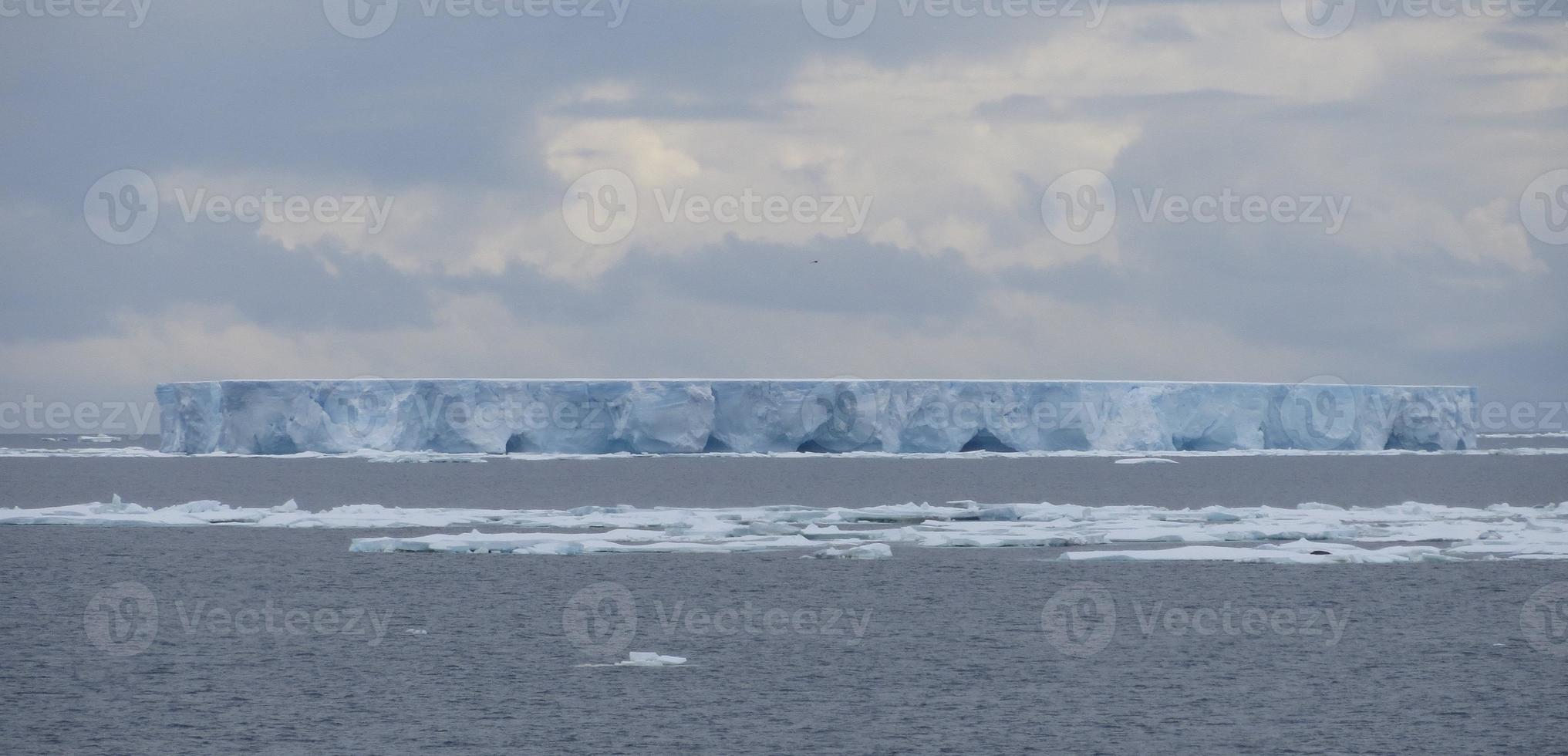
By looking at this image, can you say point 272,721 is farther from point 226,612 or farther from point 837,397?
point 837,397

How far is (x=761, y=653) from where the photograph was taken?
9664 millimetres

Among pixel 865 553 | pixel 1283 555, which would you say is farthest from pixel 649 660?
pixel 1283 555

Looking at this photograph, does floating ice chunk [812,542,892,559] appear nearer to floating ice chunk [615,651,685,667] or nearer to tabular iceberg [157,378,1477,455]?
floating ice chunk [615,651,685,667]

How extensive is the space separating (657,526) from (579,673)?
988cm

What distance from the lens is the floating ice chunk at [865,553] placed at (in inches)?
586

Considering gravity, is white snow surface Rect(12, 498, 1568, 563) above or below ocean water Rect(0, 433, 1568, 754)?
above

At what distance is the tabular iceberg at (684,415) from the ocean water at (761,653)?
695 inches

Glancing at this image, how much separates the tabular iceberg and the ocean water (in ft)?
57.9

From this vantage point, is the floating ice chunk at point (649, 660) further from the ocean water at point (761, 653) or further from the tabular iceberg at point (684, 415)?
the tabular iceberg at point (684, 415)

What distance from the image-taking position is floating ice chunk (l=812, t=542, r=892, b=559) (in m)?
14.9

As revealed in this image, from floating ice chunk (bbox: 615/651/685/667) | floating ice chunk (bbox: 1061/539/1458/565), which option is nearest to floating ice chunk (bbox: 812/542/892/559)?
floating ice chunk (bbox: 1061/539/1458/565)

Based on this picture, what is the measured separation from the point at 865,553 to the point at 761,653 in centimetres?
529

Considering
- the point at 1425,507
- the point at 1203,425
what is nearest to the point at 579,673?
the point at 1425,507

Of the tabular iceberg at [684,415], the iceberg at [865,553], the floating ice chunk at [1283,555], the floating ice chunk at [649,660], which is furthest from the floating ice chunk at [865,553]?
the tabular iceberg at [684,415]
